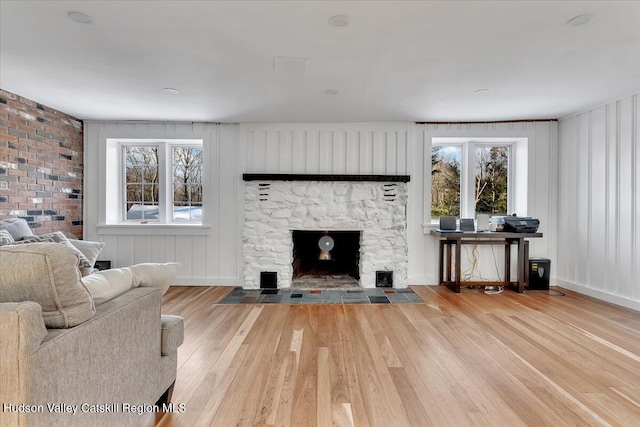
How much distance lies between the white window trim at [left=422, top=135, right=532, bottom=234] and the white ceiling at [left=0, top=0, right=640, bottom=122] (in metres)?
0.60

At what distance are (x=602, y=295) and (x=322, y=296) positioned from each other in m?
3.36

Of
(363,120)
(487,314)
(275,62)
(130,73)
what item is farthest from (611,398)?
(130,73)

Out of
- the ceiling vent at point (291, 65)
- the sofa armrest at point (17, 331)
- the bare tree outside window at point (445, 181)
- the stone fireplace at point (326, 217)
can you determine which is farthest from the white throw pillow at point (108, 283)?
the bare tree outside window at point (445, 181)

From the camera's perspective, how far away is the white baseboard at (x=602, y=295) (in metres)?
3.28

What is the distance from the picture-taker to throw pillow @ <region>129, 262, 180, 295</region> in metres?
1.56

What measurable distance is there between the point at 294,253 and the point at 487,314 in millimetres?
2519

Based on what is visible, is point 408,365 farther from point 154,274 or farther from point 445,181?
point 445,181

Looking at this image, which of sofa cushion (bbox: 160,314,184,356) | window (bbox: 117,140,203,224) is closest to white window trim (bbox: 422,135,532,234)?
window (bbox: 117,140,203,224)

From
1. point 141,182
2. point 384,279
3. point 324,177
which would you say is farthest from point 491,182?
point 141,182

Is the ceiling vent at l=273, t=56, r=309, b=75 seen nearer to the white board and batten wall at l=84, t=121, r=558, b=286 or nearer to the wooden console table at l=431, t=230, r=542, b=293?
the white board and batten wall at l=84, t=121, r=558, b=286

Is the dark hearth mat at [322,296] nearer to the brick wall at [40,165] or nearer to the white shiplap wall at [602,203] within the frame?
the white shiplap wall at [602,203]

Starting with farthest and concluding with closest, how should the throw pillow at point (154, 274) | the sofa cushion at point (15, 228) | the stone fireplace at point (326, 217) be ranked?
the stone fireplace at point (326, 217) → the sofa cushion at point (15, 228) → the throw pillow at point (154, 274)

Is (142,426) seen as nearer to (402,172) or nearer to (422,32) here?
(422,32)

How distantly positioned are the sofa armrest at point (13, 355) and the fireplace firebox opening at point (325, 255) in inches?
141
